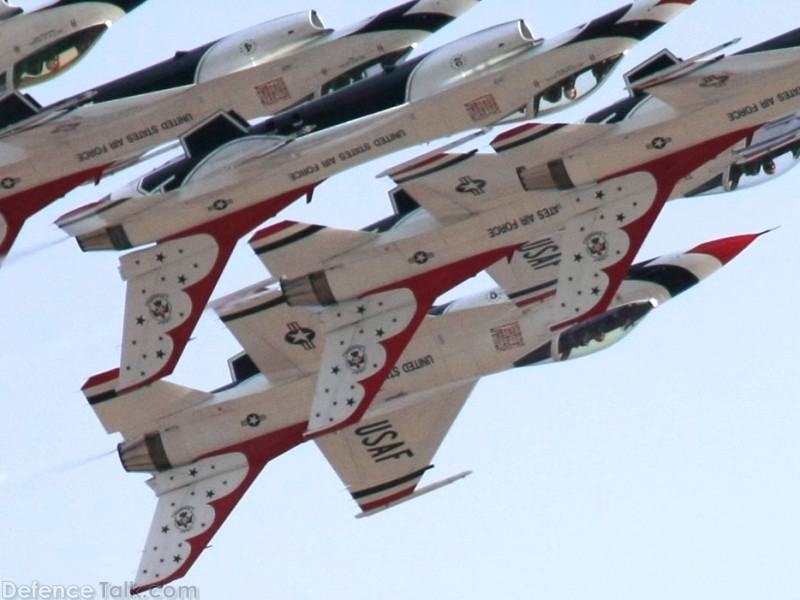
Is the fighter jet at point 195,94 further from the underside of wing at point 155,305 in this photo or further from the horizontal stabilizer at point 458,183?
the horizontal stabilizer at point 458,183

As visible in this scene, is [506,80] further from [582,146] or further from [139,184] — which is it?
[139,184]

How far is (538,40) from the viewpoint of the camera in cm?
4597

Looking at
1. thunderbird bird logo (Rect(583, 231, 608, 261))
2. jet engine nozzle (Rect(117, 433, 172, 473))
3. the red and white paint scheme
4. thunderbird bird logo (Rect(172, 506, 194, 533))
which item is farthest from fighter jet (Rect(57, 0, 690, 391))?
thunderbird bird logo (Rect(172, 506, 194, 533))

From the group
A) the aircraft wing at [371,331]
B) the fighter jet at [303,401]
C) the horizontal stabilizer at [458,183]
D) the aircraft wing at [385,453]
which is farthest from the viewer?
the aircraft wing at [385,453]

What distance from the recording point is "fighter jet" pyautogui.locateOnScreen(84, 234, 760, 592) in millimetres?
48094

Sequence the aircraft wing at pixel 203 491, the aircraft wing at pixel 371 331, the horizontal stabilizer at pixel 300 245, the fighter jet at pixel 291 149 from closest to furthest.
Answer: the fighter jet at pixel 291 149
the aircraft wing at pixel 371 331
the horizontal stabilizer at pixel 300 245
the aircraft wing at pixel 203 491

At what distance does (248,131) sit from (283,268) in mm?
2638

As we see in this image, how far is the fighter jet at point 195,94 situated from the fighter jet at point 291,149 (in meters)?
0.77

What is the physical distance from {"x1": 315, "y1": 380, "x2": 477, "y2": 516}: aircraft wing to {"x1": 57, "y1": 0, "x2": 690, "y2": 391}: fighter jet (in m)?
4.60

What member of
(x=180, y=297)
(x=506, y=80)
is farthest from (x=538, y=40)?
(x=180, y=297)

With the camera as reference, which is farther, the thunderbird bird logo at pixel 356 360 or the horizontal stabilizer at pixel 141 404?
the horizontal stabilizer at pixel 141 404

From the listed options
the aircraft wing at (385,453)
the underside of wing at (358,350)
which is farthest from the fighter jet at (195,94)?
the aircraft wing at (385,453)

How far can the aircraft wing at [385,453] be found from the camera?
49844 mm

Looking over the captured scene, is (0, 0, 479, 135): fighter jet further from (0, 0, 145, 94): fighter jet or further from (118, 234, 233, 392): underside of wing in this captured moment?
(118, 234, 233, 392): underside of wing
